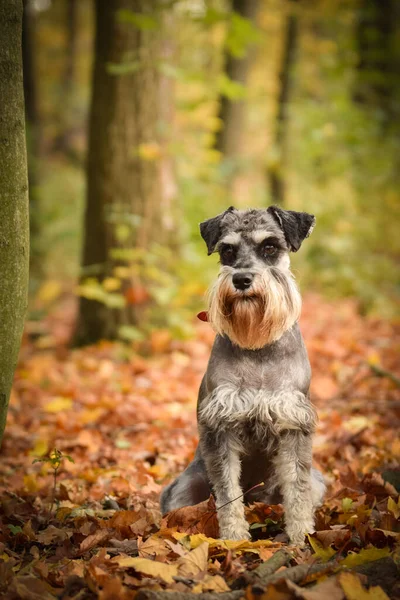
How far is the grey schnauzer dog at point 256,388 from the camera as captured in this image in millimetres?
3455

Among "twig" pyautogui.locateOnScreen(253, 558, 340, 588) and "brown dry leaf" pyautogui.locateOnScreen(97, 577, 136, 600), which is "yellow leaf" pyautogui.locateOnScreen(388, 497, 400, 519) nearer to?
"twig" pyautogui.locateOnScreen(253, 558, 340, 588)

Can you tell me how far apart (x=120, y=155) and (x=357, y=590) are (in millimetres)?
6858

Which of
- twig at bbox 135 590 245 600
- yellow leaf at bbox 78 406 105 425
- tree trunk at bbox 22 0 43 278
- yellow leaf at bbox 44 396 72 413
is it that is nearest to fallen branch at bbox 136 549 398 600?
twig at bbox 135 590 245 600

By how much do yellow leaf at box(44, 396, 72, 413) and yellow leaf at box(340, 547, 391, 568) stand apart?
4.25 metres

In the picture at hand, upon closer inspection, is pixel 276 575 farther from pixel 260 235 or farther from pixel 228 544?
pixel 260 235

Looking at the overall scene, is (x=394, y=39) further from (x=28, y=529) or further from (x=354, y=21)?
(x=28, y=529)

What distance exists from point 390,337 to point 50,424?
17.9ft

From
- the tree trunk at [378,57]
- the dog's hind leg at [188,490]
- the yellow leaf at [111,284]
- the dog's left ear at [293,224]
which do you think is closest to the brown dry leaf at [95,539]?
the dog's hind leg at [188,490]

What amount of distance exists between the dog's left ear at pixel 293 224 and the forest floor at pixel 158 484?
1724 mm

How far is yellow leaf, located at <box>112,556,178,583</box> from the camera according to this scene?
2732mm

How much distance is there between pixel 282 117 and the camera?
14.1m

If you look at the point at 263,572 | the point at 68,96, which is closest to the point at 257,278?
the point at 263,572

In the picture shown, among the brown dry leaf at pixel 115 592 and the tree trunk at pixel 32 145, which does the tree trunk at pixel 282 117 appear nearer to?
the tree trunk at pixel 32 145

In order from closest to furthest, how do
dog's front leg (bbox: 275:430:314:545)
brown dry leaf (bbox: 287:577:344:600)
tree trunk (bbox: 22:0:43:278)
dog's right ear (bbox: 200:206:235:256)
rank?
brown dry leaf (bbox: 287:577:344:600) → dog's front leg (bbox: 275:430:314:545) → dog's right ear (bbox: 200:206:235:256) → tree trunk (bbox: 22:0:43:278)
